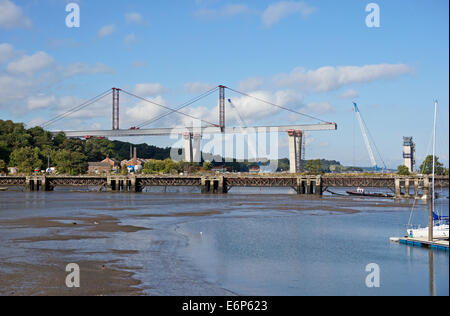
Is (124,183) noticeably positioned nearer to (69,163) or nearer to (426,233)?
(69,163)

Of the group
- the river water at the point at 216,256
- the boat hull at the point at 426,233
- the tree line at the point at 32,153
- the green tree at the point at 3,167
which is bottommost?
the river water at the point at 216,256

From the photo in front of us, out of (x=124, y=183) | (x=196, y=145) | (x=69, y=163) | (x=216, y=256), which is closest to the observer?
(x=216, y=256)

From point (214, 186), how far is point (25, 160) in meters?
66.3

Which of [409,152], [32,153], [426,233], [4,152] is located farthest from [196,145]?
[426,233]

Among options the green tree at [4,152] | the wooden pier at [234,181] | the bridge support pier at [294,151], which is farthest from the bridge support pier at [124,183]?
the bridge support pier at [294,151]

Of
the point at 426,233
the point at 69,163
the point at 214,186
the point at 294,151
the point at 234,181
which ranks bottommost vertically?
the point at 426,233

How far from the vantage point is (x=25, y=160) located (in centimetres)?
13875

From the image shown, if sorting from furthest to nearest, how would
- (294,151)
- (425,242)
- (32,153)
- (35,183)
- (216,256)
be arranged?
(294,151)
(32,153)
(35,183)
(425,242)
(216,256)

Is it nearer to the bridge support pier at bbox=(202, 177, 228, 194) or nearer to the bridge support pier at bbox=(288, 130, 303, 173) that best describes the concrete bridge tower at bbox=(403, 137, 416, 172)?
the bridge support pier at bbox=(288, 130, 303, 173)

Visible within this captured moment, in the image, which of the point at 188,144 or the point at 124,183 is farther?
the point at 188,144

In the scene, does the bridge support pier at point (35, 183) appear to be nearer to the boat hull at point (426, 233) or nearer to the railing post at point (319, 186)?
the railing post at point (319, 186)

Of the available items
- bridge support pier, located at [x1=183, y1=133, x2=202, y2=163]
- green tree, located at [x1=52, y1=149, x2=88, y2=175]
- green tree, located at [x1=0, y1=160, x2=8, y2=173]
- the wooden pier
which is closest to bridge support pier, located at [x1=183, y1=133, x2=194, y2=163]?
bridge support pier, located at [x1=183, y1=133, x2=202, y2=163]

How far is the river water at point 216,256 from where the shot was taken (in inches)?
874

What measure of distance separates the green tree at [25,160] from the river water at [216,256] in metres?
94.1
